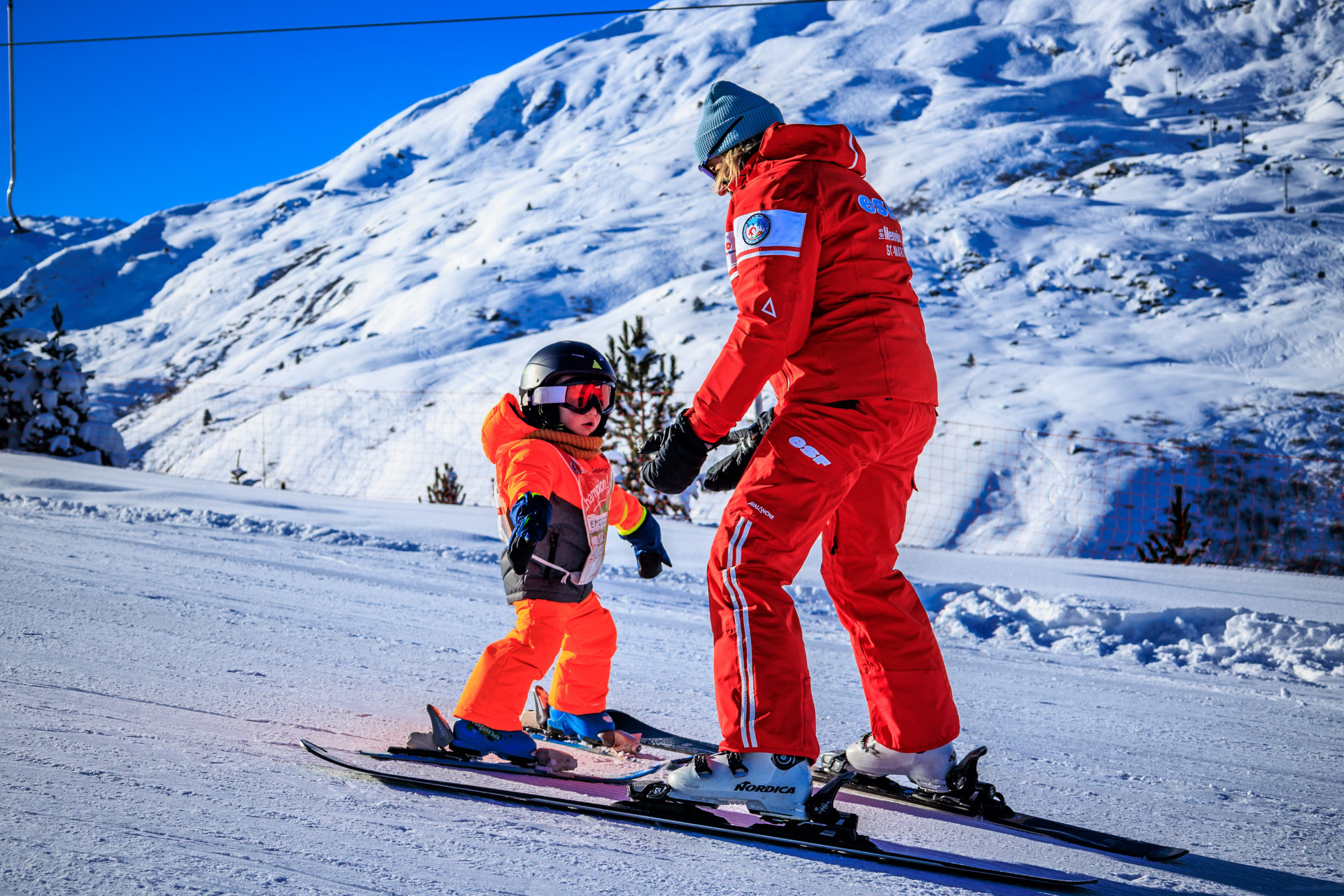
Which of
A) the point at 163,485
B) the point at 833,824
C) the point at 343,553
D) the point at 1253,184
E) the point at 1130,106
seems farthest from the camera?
the point at 1130,106

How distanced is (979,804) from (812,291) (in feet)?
5.00

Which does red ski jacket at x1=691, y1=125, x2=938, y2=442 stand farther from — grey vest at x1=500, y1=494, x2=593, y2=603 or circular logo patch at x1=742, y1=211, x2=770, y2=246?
Answer: grey vest at x1=500, y1=494, x2=593, y2=603

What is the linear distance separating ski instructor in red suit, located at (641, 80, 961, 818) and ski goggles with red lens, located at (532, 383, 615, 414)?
2.04ft

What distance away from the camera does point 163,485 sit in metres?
9.34

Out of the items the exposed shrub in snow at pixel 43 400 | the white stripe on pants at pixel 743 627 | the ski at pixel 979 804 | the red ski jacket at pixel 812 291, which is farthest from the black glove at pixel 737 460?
the exposed shrub in snow at pixel 43 400

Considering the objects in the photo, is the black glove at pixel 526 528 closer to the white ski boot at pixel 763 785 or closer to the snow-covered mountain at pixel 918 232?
the white ski boot at pixel 763 785

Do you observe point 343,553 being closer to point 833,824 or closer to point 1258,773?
point 833,824

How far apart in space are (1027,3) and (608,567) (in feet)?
259

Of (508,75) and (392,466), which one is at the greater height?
(508,75)

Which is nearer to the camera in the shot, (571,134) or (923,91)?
(923,91)

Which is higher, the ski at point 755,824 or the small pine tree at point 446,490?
the small pine tree at point 446,490

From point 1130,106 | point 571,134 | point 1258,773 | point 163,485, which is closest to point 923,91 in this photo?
point 1130,106

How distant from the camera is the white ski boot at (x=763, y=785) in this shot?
2324 mm

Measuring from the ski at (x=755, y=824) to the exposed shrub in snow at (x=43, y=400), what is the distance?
13.2 m
